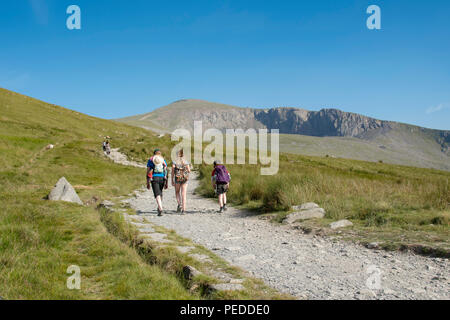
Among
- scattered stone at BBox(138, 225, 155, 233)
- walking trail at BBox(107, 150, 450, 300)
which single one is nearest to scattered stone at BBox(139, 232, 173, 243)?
scattered stone at BBox(138, 225, 155, 233)

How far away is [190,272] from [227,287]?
80 cm

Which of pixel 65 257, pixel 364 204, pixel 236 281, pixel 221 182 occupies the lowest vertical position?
pixel 236 281

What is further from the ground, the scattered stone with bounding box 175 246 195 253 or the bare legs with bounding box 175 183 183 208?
the bare legs with bounding box 175 183 183 208

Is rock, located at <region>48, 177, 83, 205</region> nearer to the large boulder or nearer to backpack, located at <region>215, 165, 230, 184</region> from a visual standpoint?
backpack, located at <region>215, 165, 230, 184</region>

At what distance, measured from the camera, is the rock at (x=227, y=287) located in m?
4.43

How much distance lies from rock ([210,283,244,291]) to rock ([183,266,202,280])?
508 mm

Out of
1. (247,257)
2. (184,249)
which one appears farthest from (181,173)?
(247,257)

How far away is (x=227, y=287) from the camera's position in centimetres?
448

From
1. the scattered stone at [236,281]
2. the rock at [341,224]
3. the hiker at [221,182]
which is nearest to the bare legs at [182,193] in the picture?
the hiker at [221,182]

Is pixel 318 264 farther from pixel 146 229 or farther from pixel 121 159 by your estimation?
pixel 121 159

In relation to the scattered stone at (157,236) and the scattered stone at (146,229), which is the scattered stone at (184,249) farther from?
the scattered stone at (146,229)

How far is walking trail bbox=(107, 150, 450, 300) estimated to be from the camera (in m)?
4.48

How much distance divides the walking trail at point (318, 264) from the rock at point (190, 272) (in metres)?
1.01
